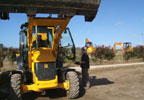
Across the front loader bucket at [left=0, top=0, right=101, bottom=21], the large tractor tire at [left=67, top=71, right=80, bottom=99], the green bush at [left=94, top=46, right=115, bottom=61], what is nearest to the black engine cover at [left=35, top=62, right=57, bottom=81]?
the large tractor tire at [left=67, top=71, right=80, bottom=99]

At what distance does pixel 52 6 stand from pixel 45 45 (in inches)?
106

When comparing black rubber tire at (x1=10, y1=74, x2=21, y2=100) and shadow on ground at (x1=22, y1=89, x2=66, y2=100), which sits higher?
black rubber tire at (x1=10, y1=74, x2=21, y2=100)

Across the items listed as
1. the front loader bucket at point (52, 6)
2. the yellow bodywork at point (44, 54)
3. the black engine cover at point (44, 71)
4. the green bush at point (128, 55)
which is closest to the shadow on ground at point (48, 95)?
the yellow bodywork at point (44, 54)

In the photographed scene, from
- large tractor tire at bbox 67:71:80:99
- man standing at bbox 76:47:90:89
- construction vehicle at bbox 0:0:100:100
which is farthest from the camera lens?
man standing at bbox 76:47:90:89

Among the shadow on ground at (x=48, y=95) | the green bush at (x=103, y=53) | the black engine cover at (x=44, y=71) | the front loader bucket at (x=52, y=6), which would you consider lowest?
the shadow on ground at (x=48, y=95)

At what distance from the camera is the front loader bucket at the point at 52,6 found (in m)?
4.29

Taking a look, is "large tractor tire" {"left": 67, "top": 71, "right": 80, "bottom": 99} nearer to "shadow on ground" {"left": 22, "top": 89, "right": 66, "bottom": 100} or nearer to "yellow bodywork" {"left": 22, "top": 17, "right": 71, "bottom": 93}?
"yellow bodywork" {"left": 22, "top": 17, "right": 71, "bottom": 93}

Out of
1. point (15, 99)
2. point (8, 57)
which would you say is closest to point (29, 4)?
point (15, 99)

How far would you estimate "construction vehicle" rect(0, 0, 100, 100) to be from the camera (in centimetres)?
442

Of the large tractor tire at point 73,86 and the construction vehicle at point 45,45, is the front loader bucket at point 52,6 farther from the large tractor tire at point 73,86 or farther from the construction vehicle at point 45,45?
the large tractor tire at point 73,86

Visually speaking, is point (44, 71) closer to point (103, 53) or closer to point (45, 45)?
point (45, 45)

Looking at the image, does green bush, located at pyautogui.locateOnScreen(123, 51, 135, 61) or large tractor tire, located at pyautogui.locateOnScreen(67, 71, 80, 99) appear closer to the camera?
large tractor tire, located at pyautogui.locateOnScreen(67, 71, 80, 99)

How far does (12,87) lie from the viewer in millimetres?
5727

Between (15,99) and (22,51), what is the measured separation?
2.14 meters
